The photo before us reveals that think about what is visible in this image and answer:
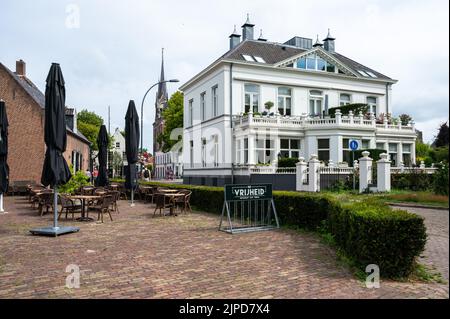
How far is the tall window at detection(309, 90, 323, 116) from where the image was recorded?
34.3 meters

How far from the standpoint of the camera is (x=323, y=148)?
28766 millimetres

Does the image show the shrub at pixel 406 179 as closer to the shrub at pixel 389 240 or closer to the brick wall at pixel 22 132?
the shrub at pixel 389 240

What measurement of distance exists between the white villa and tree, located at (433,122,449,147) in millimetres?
23140

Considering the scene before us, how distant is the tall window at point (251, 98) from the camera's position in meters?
31.8

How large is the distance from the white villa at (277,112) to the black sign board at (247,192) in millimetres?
14697

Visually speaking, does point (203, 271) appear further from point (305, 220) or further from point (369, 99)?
point (369, 99)

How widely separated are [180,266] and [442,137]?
514cm

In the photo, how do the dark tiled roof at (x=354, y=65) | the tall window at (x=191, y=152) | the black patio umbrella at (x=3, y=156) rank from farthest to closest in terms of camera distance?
the dark tiled roof at (x=354, y=65) < the tall window at (x=191, y=152) < the black patio umbrella at (x=3, y=156)

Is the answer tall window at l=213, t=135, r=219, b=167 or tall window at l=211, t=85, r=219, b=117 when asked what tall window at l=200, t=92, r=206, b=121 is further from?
tall window at l=213, t=135, r=219, b=167

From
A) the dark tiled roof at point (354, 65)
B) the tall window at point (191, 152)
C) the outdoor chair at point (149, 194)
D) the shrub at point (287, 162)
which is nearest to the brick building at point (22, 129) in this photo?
the outdoor chair at point (149, 194)

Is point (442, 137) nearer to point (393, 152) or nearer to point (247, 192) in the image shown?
point (247, 192)

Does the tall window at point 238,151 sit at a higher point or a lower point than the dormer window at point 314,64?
lower

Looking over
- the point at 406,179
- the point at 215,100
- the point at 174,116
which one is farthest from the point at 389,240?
the point at 174,116
